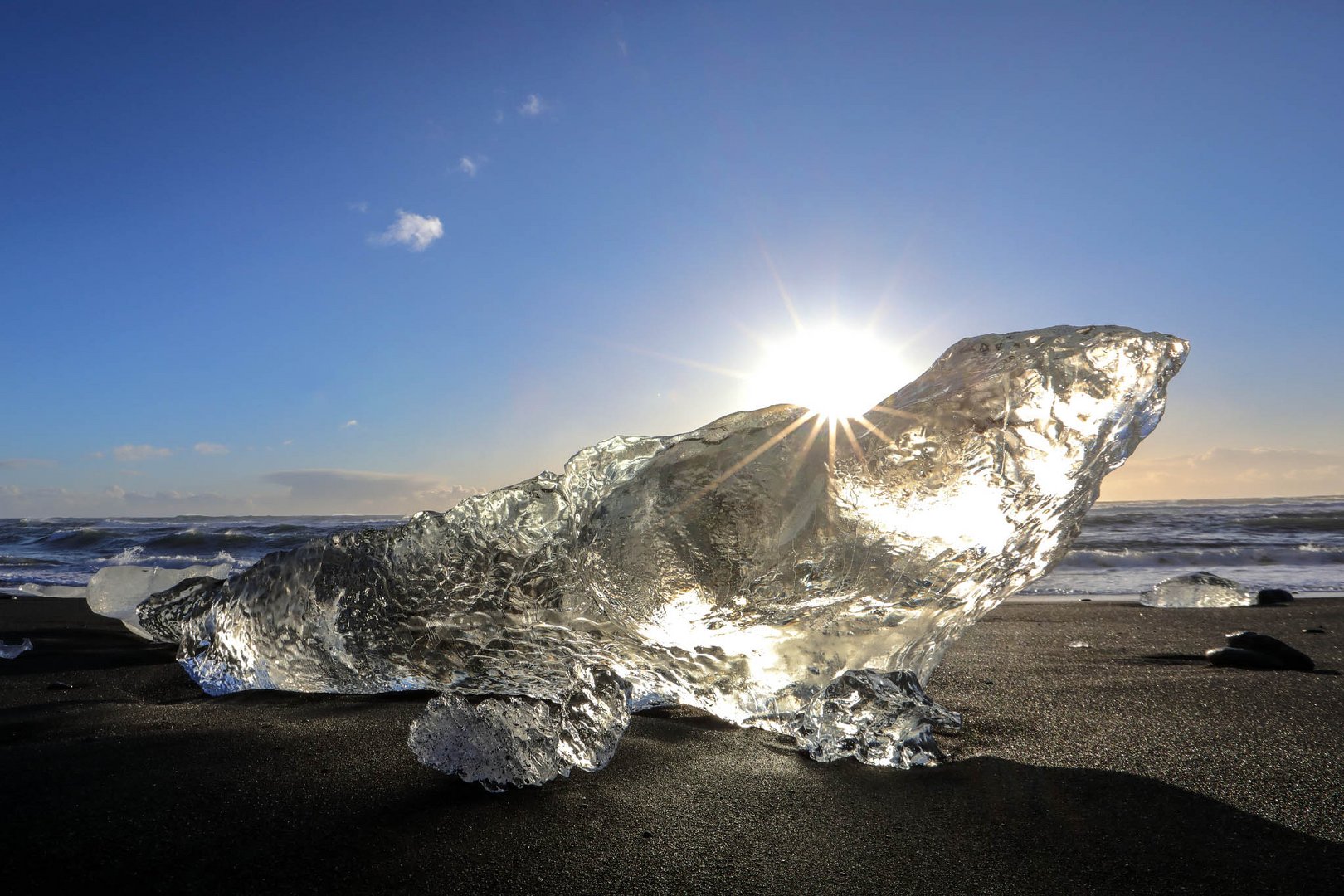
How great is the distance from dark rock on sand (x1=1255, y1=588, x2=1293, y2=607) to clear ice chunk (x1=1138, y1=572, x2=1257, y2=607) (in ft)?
0.22

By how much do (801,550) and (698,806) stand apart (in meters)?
0.73

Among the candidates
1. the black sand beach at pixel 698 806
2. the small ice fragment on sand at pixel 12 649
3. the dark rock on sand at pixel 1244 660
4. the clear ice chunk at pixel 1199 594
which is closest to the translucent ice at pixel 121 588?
the small ice fragment on sand at pixel 12 649

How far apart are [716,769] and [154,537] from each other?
1823cm

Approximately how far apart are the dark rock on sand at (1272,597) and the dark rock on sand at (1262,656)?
3.17m

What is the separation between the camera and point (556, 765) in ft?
5.73

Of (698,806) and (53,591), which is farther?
(53,591)

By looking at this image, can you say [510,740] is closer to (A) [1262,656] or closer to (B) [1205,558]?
(A) [1262,656]

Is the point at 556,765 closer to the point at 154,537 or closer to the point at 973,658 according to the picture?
the point at 973,658

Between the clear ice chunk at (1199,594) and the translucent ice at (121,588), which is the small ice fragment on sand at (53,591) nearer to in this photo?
the translucent ice at (121,588)

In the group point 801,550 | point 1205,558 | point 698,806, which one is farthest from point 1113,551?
point 698,806

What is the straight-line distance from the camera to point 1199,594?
19.2 ft

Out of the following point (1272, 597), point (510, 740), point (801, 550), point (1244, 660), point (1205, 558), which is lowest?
point (1205, 558)

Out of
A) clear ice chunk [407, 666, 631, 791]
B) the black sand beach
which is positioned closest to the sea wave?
the black sand beach

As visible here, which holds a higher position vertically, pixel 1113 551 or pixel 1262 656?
pixel 1262 656
